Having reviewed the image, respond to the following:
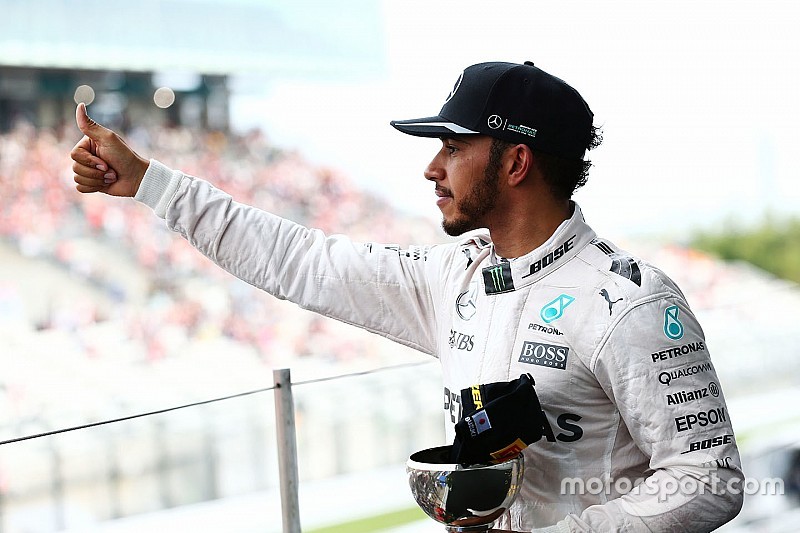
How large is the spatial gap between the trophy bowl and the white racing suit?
0.30 ft

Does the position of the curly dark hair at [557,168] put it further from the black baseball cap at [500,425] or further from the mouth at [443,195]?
the black baseball cap at [500,425]

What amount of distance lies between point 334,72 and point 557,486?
10.5m

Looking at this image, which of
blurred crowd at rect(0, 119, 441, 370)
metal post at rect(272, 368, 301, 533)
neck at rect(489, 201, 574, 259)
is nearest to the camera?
neck at rect(489, 201, 574, 259)

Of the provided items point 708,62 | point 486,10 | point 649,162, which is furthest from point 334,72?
point 708,62

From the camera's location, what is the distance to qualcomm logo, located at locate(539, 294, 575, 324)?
3.91 ft

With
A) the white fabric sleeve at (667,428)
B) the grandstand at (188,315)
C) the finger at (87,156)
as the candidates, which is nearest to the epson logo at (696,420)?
the white fabric sleeve at (667,428)

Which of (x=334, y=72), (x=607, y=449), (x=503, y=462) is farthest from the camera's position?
(x=334, y=72)

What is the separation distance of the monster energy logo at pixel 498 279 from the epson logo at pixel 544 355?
9 centimetres

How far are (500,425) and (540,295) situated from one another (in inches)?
9.1

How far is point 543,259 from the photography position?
4.06ft

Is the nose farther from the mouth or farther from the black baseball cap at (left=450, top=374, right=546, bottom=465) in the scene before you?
the black baseball cap at (left=450, top=374, right=546, bottom=465)

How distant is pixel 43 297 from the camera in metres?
8.00

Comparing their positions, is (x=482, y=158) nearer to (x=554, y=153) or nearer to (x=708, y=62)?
(x=554, y=153)

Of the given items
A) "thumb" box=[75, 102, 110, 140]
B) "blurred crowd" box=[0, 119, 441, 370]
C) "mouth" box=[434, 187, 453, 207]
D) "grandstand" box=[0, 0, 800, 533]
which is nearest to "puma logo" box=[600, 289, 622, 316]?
"mouth" box=[434, 187, 453, 207]
